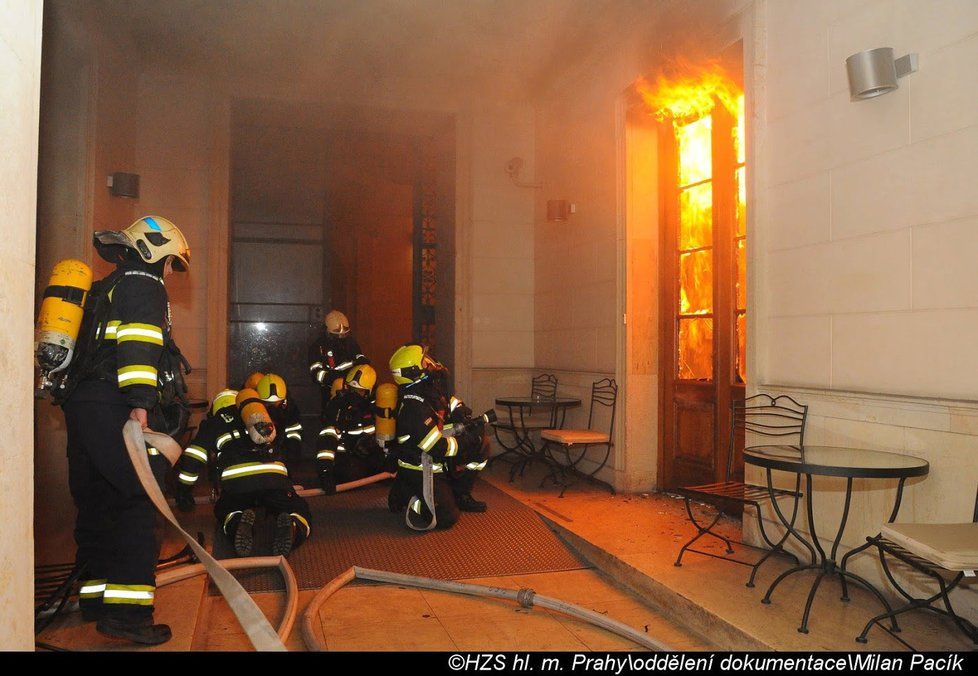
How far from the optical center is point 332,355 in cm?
758

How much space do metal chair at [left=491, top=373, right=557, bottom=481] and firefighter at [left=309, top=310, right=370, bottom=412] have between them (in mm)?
1687

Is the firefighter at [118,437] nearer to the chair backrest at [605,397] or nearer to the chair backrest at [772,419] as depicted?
the chair backrest at [772,419]

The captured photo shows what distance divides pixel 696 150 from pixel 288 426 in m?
4.07

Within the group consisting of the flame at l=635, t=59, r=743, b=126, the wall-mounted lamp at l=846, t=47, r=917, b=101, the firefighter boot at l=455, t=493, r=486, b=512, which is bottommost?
the firefighter boot at l=455, t=493, r=486, b=512

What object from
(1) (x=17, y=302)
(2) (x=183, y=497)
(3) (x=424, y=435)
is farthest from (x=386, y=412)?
(1) (x=17, y=302)

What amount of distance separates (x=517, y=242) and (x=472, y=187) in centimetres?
86

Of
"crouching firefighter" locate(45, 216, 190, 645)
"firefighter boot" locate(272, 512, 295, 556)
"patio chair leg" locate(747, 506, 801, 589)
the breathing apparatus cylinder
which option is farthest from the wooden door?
the breathing apparatus cylinder

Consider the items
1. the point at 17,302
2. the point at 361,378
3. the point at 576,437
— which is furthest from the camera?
the point at 361,378

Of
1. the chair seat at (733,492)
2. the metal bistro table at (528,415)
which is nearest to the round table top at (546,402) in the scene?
the metal bistro table at (528,415)

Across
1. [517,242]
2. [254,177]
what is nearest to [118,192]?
[517,242]

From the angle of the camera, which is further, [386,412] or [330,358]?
[330,358]

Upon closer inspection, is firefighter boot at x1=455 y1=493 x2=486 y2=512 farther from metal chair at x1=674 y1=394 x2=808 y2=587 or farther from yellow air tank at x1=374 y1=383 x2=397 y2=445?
metal chair at x1=674 y1=394 x2=808 y2=587

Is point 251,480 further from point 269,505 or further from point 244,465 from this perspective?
point 269,505

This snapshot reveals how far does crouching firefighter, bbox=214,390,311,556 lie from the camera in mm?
4652
